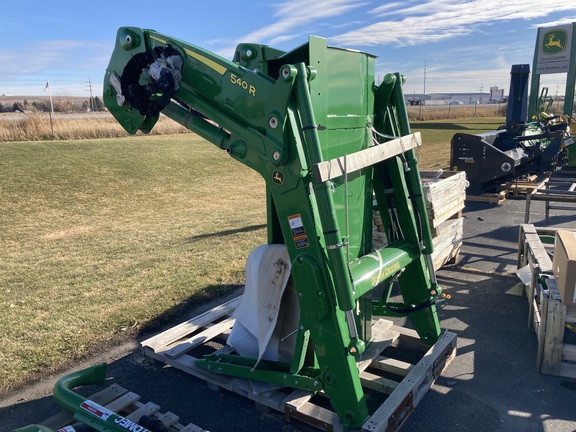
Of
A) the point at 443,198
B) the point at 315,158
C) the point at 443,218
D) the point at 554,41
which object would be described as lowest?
the point at 443,218

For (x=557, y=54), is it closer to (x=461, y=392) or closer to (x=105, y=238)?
(x=105, y=238)

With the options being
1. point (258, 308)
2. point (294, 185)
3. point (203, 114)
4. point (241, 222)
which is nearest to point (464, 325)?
point (258, 308)

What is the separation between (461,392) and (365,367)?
787 mm

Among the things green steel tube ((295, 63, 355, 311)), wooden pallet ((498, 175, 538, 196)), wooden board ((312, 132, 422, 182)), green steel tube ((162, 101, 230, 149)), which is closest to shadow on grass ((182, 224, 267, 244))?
green steel tube ((162, 101, 230, 149))

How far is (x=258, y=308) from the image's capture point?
139 inches

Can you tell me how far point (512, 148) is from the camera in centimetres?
1171

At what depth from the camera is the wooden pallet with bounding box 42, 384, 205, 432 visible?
3.18m

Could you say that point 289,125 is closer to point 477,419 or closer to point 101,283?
point 477,419

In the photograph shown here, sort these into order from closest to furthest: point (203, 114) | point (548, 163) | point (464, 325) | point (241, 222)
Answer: point (203, 114) → point (464, 325) → point (241, 222) → point (548, 163)

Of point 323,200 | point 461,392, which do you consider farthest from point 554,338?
point 323,200

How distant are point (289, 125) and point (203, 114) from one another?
760 mm

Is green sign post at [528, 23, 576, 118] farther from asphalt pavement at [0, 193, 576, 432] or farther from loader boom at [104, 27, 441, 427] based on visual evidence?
loader boom at [104, 27, 441, 427]

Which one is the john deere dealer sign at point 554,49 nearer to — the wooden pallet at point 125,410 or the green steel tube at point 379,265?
the green steel tube at point 379,265

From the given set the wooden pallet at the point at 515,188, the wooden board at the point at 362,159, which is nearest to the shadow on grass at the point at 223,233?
the wooden board at the point at 362,159
